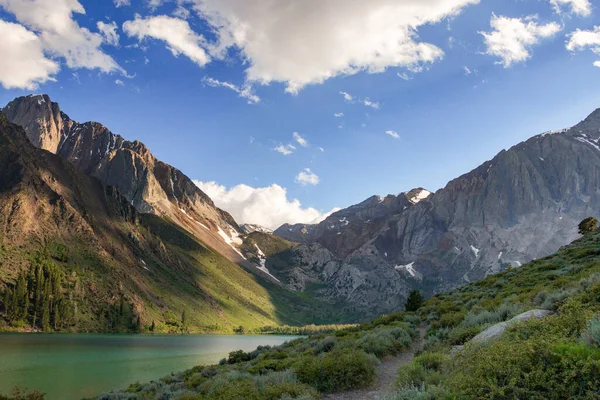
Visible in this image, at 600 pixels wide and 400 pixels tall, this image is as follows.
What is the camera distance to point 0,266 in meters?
133

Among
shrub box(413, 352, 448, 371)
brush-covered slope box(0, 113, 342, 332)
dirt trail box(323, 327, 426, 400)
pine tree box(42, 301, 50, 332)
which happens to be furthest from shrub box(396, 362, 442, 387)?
pine tree box(42, 301, 50, 332)

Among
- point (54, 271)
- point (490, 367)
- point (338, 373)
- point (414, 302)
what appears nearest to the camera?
point (490, 367)

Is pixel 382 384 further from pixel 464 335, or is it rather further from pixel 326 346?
pixel 326 346

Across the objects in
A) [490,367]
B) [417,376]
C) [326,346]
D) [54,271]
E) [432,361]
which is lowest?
[326,346]

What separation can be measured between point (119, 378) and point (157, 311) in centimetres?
15585

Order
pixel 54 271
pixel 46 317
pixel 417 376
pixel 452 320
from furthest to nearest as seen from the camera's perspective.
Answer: pixel 54 271, pixel 46 317, pixel 452 320, pixel 417 376

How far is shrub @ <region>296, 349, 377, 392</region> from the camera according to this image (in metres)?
13.5

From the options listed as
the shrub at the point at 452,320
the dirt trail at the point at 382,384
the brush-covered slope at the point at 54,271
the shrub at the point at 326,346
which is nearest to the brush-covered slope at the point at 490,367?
the dirt trail at the point at 382,384

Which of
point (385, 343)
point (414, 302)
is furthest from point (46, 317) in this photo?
point (385, 343)

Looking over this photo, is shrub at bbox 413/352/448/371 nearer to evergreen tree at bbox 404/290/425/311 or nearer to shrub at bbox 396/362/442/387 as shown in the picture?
Result: shrub at bbox 396/362/442/387

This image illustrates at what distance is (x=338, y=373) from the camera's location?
13.6 m

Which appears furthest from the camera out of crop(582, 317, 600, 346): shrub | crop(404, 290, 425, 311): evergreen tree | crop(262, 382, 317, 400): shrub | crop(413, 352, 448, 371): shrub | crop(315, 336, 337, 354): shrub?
crop(404, 290, 425, 311): evergreen tree

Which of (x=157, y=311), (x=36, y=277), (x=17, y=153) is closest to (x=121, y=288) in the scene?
(x=157, y=311)

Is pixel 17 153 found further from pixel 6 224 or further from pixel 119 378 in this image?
pixel 119 378
